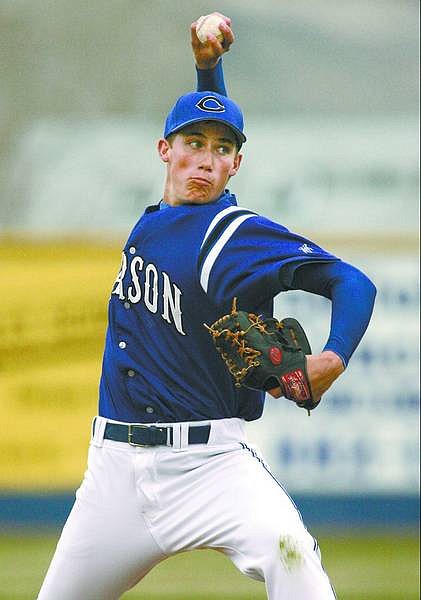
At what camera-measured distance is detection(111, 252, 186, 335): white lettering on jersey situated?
3.48 metres

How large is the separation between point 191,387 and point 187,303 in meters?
0.23

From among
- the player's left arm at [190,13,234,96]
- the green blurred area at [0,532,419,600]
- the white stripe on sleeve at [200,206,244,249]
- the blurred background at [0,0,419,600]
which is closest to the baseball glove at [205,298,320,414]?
the white stripe on sleeve at [200,206,244,249]

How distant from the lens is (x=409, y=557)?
7090 millimetres

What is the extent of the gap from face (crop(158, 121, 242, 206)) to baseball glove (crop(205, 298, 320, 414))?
0.46 m

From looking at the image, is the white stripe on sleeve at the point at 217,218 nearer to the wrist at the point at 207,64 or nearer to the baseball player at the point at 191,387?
the baseball player at the point at 191,387

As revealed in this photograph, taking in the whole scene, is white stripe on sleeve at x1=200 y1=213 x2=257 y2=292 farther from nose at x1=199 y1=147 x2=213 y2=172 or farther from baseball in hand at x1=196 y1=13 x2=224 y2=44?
baseball in hand at x1=196 y1=13 x2=224 y2=44

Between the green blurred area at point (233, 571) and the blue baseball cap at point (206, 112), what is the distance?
9.49ft

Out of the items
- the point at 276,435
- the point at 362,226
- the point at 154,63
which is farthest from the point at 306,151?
the point at 276,435

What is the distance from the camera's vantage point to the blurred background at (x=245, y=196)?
7.91m

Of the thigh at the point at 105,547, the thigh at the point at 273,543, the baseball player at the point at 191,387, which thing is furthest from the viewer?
the thigh at the point at 105,547

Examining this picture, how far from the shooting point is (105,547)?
3.34 metres

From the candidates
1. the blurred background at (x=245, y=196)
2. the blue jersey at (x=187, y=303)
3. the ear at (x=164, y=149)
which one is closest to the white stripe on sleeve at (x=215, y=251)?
the blue jersey at (x=187, y=303)

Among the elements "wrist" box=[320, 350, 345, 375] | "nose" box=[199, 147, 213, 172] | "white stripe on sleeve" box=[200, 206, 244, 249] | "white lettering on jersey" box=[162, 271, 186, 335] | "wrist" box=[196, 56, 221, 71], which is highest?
"wrist" box=[196, 56, 221, 71]

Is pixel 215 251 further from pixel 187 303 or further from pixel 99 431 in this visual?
pixel 99 431
